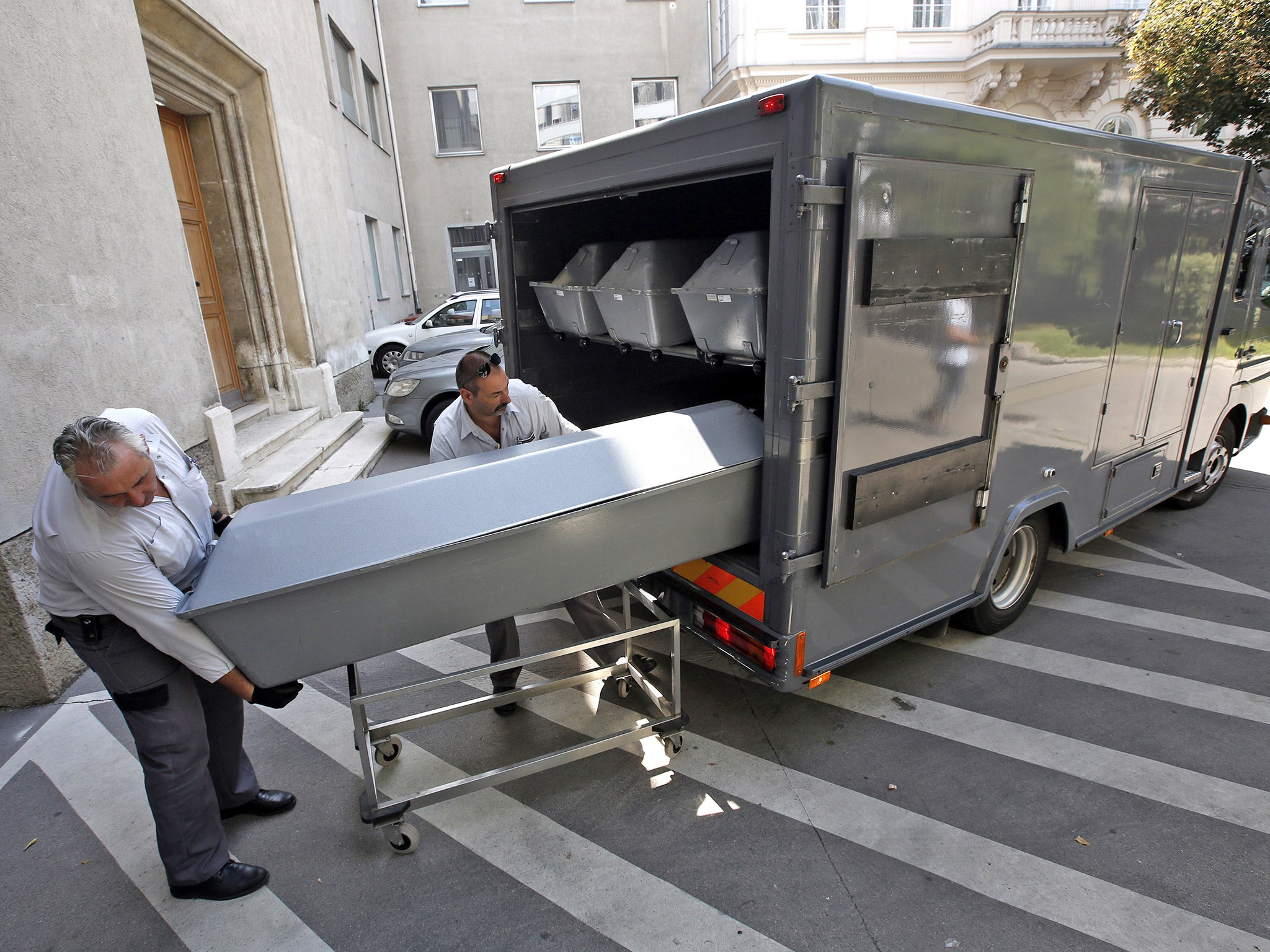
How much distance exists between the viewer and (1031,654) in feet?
13.4

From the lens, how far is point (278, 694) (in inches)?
95.2

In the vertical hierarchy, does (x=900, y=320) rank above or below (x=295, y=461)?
above

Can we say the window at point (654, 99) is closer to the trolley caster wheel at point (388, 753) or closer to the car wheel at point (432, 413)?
the car wheel at point (432, 413)

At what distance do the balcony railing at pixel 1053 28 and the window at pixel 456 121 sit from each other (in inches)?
534

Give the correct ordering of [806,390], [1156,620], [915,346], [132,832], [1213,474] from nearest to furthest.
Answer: [806,390] < [915,346] < [132,832] < [1156,620] < [1213,474]

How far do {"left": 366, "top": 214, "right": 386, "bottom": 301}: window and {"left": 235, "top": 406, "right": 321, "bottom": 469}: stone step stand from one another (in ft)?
28.3

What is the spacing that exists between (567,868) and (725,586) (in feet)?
4.37

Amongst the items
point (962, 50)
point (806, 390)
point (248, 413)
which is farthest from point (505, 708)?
point (962, 50)

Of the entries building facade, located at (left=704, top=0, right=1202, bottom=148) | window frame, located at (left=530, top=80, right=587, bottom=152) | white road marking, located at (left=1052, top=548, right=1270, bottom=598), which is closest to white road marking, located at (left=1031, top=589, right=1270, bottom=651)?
white road marking, located at (left=1052, top=548, right=1270, bottom=598)

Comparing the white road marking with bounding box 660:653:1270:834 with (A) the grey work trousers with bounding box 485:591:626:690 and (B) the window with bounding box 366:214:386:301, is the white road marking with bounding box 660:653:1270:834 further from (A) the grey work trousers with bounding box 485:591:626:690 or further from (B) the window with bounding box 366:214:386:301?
(B) the window with bounding box 366:214:386:301

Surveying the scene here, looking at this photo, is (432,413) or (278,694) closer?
(278,694)

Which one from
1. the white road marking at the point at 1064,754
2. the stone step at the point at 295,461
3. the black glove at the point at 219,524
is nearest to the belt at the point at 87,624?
the black glove at the point at 219,524

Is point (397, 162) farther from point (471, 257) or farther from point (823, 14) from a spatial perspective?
point (823, 14)

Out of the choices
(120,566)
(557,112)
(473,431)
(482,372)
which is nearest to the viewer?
(120,566)
